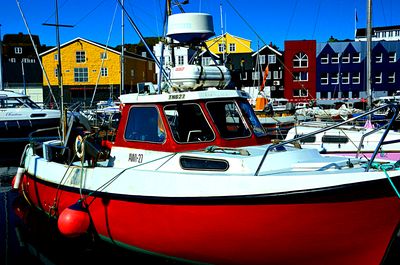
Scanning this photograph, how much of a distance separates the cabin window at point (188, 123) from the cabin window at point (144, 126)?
20cm

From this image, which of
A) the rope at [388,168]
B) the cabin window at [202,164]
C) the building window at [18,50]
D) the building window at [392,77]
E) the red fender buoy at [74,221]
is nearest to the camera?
the rope at [388,168]

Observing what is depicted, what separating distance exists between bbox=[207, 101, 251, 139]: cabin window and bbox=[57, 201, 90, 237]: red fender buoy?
8.72 ft

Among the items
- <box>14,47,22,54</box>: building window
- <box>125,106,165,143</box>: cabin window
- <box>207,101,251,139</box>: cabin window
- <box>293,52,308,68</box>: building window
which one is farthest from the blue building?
<box>14,47,22,54</box>: building window

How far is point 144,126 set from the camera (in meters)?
7.85

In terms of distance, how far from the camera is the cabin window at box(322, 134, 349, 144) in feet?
46.9

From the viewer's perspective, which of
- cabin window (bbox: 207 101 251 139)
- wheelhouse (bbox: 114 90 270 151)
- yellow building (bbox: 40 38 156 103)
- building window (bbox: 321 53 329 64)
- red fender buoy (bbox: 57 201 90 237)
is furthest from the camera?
yellow building (bbox: 40 38 156 103)

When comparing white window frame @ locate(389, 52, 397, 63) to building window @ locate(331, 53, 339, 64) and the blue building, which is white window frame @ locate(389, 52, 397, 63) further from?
building window @ locate(331, 53, 339, 64)

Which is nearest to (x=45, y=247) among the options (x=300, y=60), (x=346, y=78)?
(x=300, y=60)

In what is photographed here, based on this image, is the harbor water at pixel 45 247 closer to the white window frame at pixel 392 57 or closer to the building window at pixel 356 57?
the building window at pixel 356 57

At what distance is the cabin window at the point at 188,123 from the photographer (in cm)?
747

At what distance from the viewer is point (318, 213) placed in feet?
19.2

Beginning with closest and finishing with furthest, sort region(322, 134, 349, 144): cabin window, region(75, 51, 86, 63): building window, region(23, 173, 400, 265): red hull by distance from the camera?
region(23, 173, 400, 265): red hull
region(322, 134, 349, 144): cabin window
region(75, 51, 86, 63): building window

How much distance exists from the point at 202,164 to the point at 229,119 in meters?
1.21

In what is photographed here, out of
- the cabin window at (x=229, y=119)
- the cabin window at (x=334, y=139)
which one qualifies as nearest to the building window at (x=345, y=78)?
the cabin window at (x=334, y=139)
